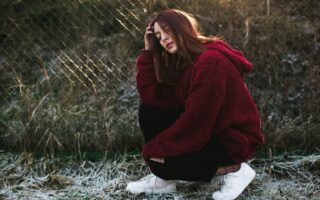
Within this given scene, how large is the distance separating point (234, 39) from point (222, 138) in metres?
1.87

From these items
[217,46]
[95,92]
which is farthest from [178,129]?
[95,92]

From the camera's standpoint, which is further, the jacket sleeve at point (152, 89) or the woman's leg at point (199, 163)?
the jacket sleeve at point (152, 89)

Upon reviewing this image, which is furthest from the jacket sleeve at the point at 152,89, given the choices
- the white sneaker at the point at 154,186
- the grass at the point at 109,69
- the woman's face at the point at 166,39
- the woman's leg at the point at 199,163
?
the grass at the point at 109,69

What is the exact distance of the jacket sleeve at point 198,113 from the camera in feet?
8.27

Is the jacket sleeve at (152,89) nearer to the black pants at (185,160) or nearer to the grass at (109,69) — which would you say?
the black pants at (185,160)

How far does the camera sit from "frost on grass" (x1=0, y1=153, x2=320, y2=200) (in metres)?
2.99

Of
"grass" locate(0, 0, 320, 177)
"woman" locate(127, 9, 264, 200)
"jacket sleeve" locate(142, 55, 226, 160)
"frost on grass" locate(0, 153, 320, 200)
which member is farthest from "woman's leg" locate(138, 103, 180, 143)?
"grass" locate(0, 0, 320, 177)

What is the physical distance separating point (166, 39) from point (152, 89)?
304 mm

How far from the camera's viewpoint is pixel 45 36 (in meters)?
4.96

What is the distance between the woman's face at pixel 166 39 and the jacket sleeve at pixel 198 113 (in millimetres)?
166

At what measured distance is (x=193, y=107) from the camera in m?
2.54

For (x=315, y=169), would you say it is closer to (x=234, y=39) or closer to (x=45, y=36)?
(x=234, y=39)

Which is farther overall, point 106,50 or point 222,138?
point 106,50

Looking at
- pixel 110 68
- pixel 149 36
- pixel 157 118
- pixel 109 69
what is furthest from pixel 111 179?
pixel 110 68
